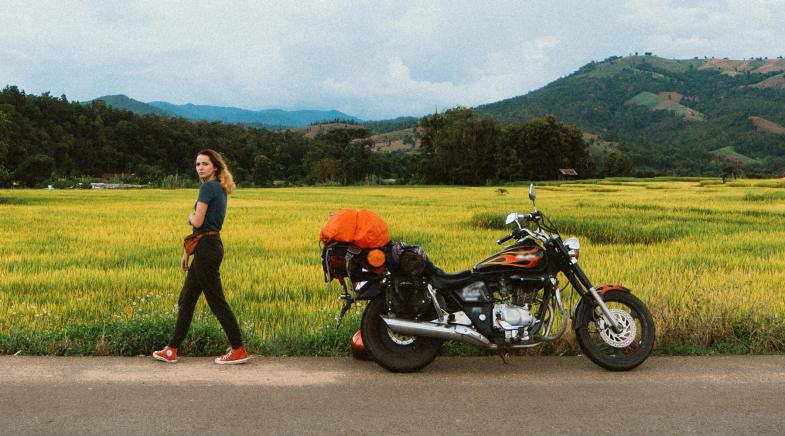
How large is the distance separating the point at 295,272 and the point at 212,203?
215 inches

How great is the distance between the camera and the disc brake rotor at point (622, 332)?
520 cm

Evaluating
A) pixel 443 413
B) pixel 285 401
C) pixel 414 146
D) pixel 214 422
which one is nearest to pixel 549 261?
pixel 443 413

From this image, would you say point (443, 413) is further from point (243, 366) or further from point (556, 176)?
point (556, 176)

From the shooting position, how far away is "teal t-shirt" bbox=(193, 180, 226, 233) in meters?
5.24

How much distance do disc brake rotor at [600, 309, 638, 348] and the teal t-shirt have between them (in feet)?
11.4

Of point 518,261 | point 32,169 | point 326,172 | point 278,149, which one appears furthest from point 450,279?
point 278,149

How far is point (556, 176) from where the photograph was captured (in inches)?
3442

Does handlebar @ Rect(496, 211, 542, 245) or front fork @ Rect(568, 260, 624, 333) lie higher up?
handlebar @ Rect(496, 211, 542, 245)

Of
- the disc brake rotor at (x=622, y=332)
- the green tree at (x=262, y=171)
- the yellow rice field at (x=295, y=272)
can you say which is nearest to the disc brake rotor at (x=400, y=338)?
the yellow rice field at (x=295, y=272)

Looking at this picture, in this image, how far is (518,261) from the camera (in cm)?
513

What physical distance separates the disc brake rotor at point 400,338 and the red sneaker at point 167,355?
1874 millimetres

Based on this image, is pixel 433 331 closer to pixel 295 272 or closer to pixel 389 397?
pixel 389 397

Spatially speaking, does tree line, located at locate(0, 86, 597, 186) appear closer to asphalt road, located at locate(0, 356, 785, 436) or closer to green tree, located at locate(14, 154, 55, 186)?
green tree, located at locate(14, 154, 55, 186)

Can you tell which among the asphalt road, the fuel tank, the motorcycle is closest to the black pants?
the asphalt road
